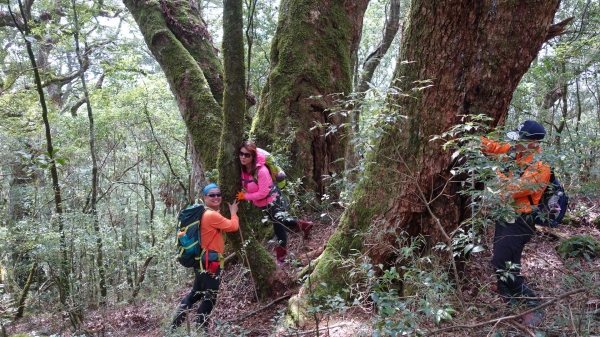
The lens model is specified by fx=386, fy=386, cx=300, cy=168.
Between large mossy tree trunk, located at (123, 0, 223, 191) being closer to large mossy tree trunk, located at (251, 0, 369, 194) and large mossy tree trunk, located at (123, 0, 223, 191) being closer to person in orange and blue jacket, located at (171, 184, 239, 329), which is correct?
large mossy tree trunk, located at (251, 0, 369, 194)

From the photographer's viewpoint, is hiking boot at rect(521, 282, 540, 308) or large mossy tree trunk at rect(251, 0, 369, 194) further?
large mossy tree trunk at rect(251, 0, 369, 194)

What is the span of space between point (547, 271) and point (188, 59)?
5966mm

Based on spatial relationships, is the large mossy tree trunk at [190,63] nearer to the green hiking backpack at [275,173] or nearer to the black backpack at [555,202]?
the green hiking backpack at [275,173]

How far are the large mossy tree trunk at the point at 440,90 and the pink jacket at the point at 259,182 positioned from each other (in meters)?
1.21

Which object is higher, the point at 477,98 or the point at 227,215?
the point at 477,98

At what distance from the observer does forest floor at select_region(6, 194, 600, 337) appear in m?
2.96

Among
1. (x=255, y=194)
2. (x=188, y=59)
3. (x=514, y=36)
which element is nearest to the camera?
(x=514, y=36)

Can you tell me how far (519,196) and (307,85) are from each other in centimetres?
385

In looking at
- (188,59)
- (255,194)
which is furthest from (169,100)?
(255,194)

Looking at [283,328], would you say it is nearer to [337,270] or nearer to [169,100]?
[337,270]

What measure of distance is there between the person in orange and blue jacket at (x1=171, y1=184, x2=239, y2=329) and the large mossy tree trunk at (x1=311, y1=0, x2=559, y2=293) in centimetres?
111

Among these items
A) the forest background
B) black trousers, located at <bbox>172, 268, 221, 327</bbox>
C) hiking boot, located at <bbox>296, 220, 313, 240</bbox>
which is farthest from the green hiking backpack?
black trousers, located at <bbox>172, 268, 221, 327</bbox>

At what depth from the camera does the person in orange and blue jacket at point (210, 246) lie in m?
3.98

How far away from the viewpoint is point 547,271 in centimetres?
394
